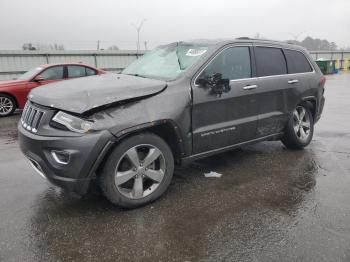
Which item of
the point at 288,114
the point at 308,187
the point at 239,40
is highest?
the point at 239,40

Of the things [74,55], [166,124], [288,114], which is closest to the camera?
[166,124]

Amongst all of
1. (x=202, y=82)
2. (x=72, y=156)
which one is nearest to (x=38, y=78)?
(x=202, y=82)

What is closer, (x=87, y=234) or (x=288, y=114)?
(x=87, y=234)

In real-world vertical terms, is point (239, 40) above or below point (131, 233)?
above

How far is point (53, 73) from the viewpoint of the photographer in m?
9.80

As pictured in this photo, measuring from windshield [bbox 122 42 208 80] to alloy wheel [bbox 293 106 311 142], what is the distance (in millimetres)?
2128

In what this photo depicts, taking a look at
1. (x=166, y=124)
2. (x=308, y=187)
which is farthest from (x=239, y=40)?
(x=308, y=187)

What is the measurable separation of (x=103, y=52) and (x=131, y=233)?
17531 mm

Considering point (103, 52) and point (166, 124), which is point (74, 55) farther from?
point (166, 124)

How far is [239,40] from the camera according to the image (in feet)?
14.6

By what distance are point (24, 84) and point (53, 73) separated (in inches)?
35.3

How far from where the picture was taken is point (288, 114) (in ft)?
16.6

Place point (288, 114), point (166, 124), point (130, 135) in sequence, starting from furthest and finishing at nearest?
point (288, 114) < point (166, 124) < point (130, 135)

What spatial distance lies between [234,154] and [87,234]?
9.81 feet
